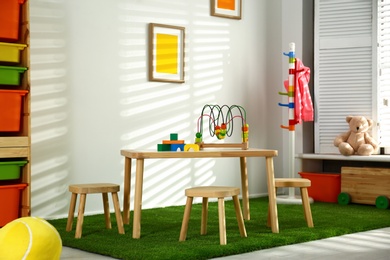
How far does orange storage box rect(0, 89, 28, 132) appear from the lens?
457 centimetres

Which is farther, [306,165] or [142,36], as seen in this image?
[306,165]

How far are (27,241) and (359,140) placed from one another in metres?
3.96

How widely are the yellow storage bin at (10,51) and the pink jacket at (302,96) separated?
2.73 meters

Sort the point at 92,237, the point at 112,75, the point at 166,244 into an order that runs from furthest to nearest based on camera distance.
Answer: the point at 112,75 → the point at 92,237 → the point at 166,244

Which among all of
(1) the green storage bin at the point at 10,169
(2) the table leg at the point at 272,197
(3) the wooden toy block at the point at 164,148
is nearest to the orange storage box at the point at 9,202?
(1) the green storage bin at the point at 10,169

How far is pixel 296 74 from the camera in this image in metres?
6.30

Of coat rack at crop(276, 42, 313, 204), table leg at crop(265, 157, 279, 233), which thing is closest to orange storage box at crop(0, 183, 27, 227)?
table leg at crop(265, 157, 279, 233)

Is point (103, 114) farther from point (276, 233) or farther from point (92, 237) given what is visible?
point (276, 233)

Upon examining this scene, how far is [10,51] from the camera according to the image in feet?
15.2

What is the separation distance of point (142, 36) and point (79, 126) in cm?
103

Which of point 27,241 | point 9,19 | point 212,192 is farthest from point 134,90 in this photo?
point 27,241

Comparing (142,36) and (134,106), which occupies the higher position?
(142,36)

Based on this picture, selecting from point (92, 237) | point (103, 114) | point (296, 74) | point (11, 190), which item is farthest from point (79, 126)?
point (296, 74)

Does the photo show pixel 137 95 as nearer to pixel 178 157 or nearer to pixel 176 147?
pixel 176 147
